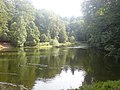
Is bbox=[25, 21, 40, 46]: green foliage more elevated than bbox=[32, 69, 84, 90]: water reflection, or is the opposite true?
bbox=[25, 21, 40, 46]: green foliage

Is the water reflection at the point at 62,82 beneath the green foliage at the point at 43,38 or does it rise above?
beneath

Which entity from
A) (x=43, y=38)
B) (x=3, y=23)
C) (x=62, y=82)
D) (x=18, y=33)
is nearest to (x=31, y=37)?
(x=18, y=33)

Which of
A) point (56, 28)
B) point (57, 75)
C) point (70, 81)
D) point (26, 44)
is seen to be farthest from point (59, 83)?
point (56, 28)

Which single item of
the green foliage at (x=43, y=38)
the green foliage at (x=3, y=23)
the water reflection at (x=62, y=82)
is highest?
the green foliage at (x=3, y=23)

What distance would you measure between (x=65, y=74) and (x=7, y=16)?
173 feet

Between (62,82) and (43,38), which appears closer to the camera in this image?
(62,82)

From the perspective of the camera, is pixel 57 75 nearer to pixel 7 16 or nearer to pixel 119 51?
pixel 119 51

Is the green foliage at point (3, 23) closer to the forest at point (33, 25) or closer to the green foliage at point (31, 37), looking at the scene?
the forest at point (33, 25)

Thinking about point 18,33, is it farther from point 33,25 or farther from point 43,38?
point 43,38

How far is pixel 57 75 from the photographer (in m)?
28.9

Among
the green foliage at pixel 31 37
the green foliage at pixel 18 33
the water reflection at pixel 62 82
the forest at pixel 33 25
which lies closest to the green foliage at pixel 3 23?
the forest at pixel 33 25

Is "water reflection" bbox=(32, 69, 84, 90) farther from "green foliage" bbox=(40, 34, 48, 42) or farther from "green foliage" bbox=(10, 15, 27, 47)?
"green foliage" bbox=(40, 34, 48, 42)

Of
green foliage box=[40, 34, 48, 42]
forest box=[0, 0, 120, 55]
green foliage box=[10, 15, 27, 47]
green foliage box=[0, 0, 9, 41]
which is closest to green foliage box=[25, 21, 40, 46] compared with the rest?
forest box=[0, 0, 120, 55]

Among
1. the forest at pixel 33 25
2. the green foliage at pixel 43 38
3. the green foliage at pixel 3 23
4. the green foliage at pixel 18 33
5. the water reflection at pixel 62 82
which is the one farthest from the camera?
the green foliage at pixel 43 38
